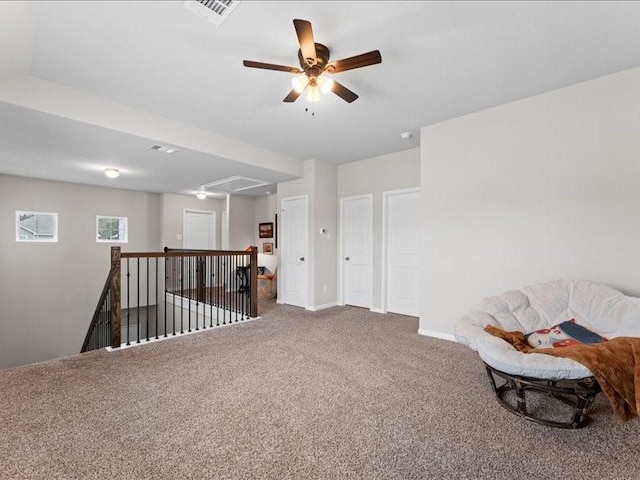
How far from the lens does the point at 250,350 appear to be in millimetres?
3350

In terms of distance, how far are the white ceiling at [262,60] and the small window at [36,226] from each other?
6.92 ft

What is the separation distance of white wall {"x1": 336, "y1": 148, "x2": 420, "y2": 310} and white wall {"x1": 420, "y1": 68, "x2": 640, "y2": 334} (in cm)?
88

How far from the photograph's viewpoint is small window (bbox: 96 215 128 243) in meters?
6.68

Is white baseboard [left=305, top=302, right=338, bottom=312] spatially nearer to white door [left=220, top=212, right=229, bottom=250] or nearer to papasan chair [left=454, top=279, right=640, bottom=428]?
papasan chair [left=454, top=279, right=640, bottom=428]

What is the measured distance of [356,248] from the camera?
18.0 ft

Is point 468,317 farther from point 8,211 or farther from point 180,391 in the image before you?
point 8,211

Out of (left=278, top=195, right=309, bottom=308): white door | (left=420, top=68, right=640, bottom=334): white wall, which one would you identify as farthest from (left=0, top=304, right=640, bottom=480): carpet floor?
(left=278, top=195, right=309, bottom=308): white door

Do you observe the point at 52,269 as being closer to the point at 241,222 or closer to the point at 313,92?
the point at 241,222

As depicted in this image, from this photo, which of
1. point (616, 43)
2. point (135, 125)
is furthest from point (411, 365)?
point (135, 125)

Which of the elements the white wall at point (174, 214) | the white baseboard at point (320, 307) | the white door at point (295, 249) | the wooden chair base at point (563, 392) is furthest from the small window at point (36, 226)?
the wooden chair base at point (563, 392)

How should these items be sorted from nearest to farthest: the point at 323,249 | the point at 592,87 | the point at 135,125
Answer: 1. the point at 592,87
2. the point at 135,125
3. the point at 323,249

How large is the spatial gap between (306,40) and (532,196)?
271 cm

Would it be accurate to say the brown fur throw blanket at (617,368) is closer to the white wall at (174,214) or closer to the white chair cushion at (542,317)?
the white chair cushion at (542,317)

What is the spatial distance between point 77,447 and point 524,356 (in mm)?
2737
